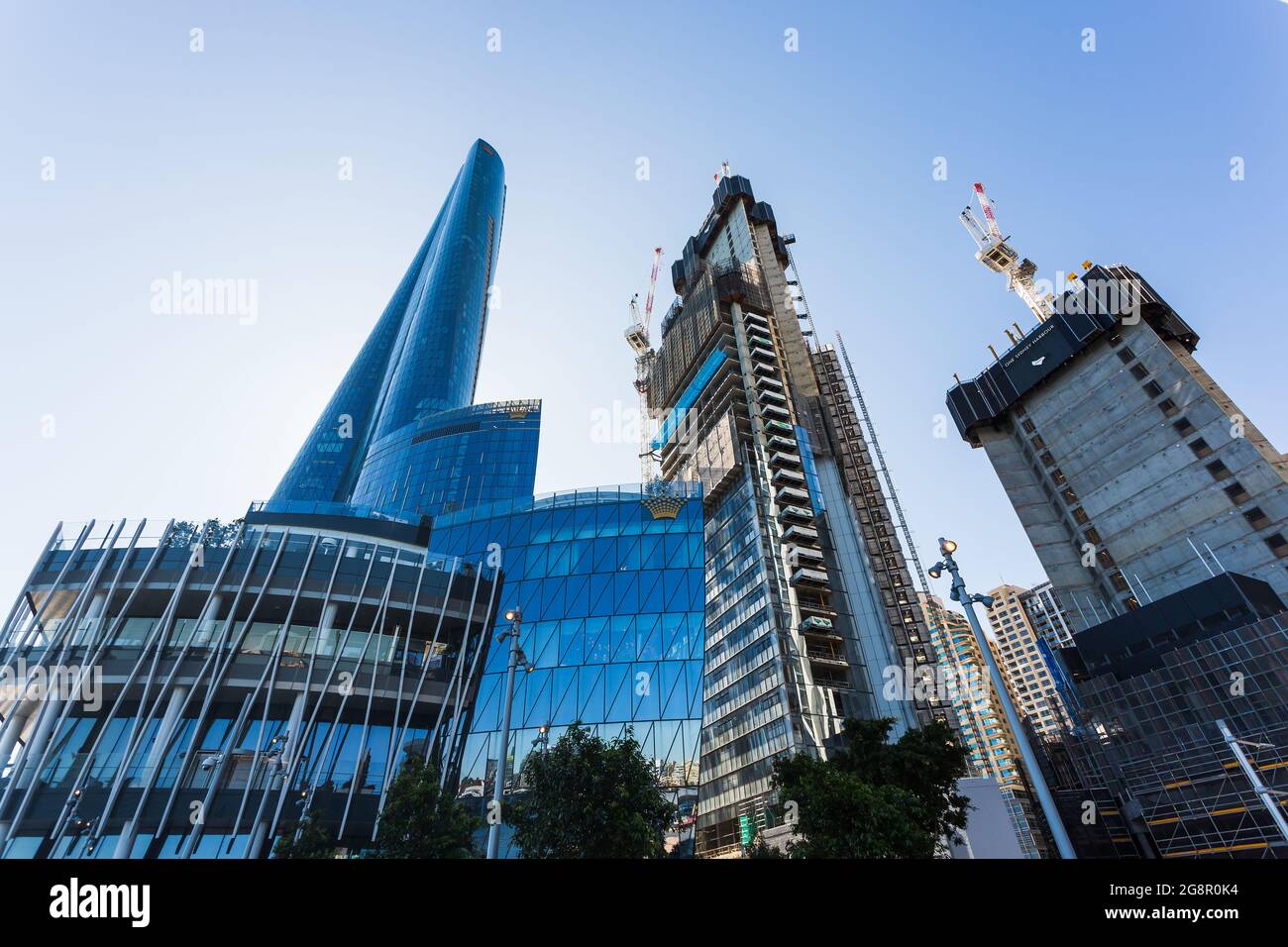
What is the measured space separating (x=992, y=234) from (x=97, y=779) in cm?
13639

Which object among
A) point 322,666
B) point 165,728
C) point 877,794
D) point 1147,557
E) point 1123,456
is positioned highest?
point 1123,456

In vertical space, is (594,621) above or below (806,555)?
below

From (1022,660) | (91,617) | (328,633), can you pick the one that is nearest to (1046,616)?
(1022,660)

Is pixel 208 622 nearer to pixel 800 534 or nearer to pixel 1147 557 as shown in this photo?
pixel 800 534

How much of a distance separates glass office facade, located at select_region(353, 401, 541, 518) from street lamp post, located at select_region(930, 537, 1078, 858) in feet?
303

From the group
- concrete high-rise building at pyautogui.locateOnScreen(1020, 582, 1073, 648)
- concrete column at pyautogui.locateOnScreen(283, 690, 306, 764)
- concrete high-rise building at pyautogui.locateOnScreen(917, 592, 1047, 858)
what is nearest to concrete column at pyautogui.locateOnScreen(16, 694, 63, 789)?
concrete column at pyautogui.locateOnScreen(283, 690, 306, 764)

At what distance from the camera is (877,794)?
26578 millimetres

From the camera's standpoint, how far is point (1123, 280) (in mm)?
76625

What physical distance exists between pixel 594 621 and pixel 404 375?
103 meters

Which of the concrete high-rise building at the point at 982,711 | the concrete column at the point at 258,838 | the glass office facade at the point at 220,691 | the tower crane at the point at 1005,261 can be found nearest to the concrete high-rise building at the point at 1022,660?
the concrete high-rise building at the point at 982,711

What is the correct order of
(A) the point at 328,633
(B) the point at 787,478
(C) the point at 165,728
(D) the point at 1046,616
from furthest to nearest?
(D) the point at 1046,616, (B) the point at 787,478, (A) the point at 328,633, (C) the point at 165,728

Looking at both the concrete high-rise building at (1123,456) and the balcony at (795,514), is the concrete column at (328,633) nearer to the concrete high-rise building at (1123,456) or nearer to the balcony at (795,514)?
the balcony at (795,514)
